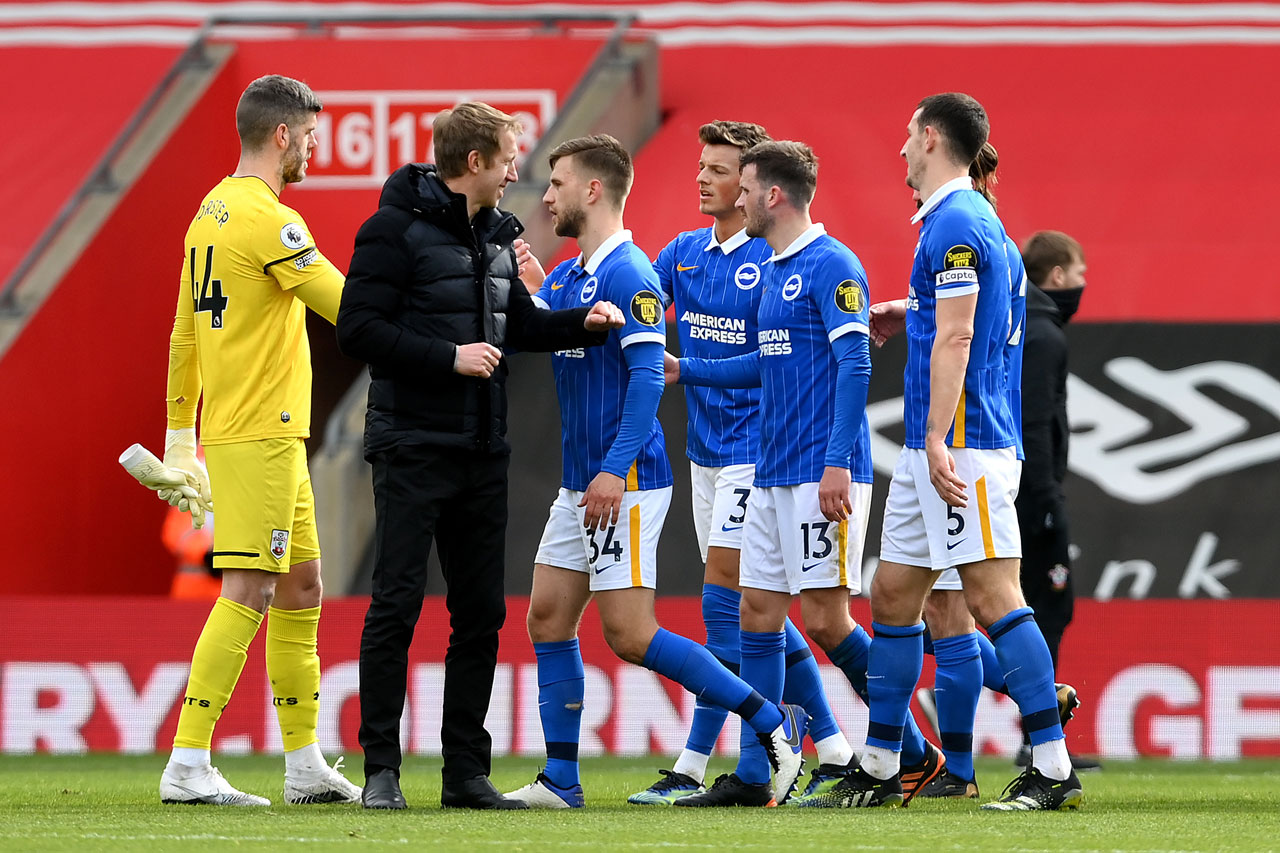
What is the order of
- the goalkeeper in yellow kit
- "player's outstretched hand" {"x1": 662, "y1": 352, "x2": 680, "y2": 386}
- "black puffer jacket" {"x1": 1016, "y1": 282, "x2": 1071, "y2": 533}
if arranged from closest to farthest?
the goalkeeper in yellow kit
"player's outstretched hand" {"x1": 662, "y1": 352, "x2": 680, "y2": 386}
"black puffer jacket" {"x1": 1016, "y1": 282, "x2": 1071, "y2": 533}

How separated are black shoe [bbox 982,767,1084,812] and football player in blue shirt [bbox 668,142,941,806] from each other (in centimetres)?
69

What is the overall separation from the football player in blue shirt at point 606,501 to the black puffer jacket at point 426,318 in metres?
0.24

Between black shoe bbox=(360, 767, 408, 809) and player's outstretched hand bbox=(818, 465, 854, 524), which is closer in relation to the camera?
black shoe bbox=(360, 767, 408, 809)

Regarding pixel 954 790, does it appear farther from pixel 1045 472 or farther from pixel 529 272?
pixel 529 272

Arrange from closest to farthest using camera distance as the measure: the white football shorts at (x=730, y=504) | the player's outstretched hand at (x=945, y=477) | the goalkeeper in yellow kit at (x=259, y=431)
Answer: the player's outstretched hand at (x=945, y=477), the goalkeeper in yellow kit at (x=259, y=431), the white football shorts at (x=730, y=504)

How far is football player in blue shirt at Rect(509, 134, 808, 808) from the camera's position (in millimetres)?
5852

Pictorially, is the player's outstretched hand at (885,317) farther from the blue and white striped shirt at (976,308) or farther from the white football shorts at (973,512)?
the white football shorts at (973,512)

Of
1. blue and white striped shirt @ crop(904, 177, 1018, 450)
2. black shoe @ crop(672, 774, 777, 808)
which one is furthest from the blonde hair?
black shoe @ crop(672, 774, 777, 808)

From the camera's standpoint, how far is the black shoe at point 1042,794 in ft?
18.4

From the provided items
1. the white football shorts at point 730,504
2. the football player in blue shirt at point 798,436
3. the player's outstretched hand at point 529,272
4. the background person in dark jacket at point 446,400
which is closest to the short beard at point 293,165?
the background person in dark jacket at point 446,400

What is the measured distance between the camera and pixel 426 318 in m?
→ 5.66

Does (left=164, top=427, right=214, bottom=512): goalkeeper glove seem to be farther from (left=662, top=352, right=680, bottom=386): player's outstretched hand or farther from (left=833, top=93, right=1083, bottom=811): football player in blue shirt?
(left=833, top=93, right=1083, bottom=811): football player in blue shirt

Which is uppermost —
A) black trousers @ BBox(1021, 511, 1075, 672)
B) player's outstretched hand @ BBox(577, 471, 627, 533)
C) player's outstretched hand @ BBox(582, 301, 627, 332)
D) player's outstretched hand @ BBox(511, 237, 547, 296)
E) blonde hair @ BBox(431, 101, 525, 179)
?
blonde hair @ BBox(431, 101, 525, 179)

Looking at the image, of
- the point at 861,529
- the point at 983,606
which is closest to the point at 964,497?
the point at 983,606
